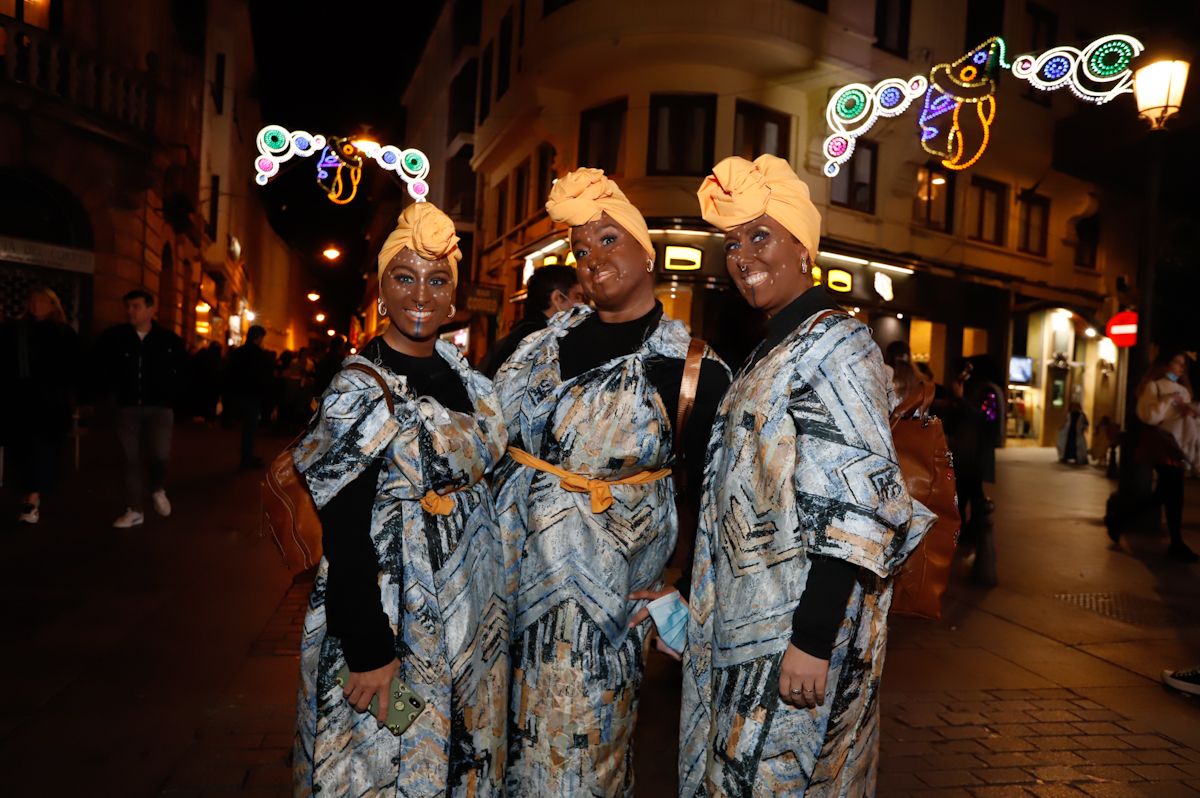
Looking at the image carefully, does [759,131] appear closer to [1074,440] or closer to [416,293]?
[1074,440]

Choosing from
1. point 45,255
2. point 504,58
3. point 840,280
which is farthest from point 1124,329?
point 45,255

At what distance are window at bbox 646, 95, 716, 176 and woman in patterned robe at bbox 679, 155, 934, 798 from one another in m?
13.9

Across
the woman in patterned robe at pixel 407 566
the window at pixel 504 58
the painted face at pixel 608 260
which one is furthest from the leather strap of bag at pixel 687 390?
the window at pixel 504 58

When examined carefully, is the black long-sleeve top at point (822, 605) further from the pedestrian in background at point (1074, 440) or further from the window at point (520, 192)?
the window at point (520, 192)

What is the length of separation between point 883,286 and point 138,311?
14493mm

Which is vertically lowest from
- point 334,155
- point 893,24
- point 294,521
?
point 294,521

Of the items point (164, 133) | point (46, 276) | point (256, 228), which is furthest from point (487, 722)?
point (256, 228)

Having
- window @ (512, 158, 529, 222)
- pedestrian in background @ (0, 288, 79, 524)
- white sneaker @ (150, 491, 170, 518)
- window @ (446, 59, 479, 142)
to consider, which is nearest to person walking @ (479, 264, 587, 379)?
pedestrian in background @ (0, 288, 79, 524)

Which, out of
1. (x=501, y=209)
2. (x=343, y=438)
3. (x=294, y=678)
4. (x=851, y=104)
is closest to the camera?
(x=343, y=438)

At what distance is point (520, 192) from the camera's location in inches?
851

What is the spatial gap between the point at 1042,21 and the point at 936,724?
21.3 m

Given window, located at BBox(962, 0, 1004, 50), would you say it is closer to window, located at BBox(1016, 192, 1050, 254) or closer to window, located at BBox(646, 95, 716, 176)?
window, located at BBox(1016, 192, 1050, 254)

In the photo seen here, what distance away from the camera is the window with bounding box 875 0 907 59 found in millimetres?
17281

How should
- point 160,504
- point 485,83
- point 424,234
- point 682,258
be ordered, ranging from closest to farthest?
point 424,234 → point 160,504 → point 682,258 → point 485,83
